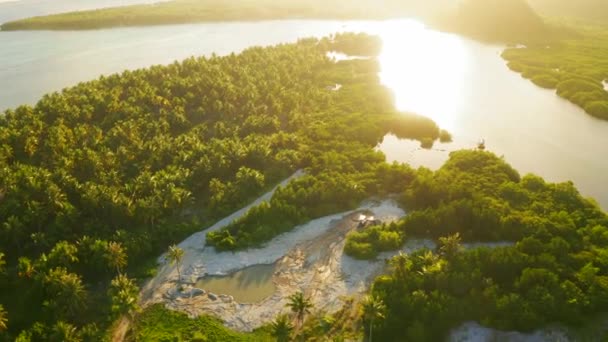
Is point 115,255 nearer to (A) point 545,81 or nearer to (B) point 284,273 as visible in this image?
(B) point 284,273

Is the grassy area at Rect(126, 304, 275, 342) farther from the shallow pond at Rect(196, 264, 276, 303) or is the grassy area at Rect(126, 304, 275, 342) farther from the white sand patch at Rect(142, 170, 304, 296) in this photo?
the shallow pond at Rect(196, 264, 276, 303)

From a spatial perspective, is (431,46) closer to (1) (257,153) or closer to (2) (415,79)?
(2) (415,79)

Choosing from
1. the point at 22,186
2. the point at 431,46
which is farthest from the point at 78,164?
the point at 431,46

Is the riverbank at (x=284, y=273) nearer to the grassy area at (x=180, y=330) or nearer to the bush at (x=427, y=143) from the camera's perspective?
the grassy area at (x=180, y=330)

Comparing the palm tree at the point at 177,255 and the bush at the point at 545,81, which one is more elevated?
the bush at the point at 545,81

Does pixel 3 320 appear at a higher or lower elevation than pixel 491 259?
lower

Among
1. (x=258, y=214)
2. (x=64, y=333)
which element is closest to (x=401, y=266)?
(x=258, y=214)

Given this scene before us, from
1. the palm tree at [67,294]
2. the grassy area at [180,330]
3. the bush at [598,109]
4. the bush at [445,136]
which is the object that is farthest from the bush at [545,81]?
the palm tree at [67,294]
